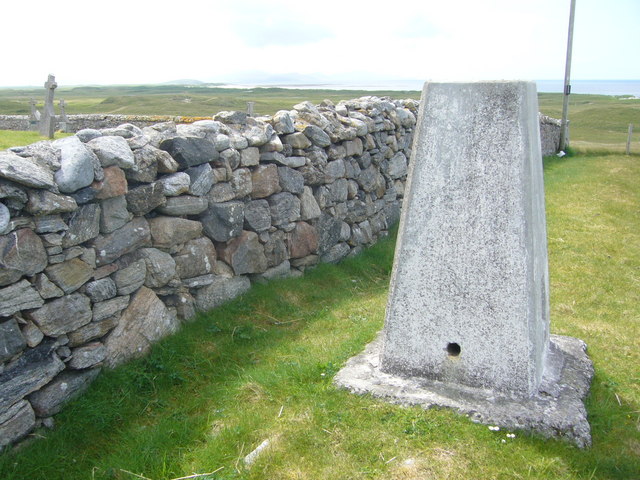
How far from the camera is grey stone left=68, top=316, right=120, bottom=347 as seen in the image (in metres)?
4.54

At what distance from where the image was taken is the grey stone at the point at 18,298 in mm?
3953

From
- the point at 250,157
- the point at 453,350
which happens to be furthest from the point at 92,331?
the point at 453,350

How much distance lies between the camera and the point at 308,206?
24.1ft

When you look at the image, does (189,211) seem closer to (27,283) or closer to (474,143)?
(27,283)

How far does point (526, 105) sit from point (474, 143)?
15.7 inches

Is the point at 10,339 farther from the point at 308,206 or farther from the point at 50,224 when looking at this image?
the point at 308,206

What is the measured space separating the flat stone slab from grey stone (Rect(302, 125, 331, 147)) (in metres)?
3.50

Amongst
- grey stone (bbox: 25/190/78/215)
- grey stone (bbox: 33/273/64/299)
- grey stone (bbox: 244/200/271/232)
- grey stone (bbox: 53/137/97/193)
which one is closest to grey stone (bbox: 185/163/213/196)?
grey stone (bbox: 244/200/271/232)

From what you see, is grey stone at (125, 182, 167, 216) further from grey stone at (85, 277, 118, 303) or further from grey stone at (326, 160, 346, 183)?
grey stone at (326, 160, 346, 183)

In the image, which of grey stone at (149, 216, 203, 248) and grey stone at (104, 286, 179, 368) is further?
grey stone at (149, 216, 203, 248)

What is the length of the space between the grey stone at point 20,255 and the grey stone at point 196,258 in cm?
149

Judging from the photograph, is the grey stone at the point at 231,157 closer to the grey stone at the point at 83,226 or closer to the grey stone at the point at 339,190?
the grey stone at the point at 83,226

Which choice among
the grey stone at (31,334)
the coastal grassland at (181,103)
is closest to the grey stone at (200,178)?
the grey stone at (31,334)

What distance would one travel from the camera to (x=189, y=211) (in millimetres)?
5594
